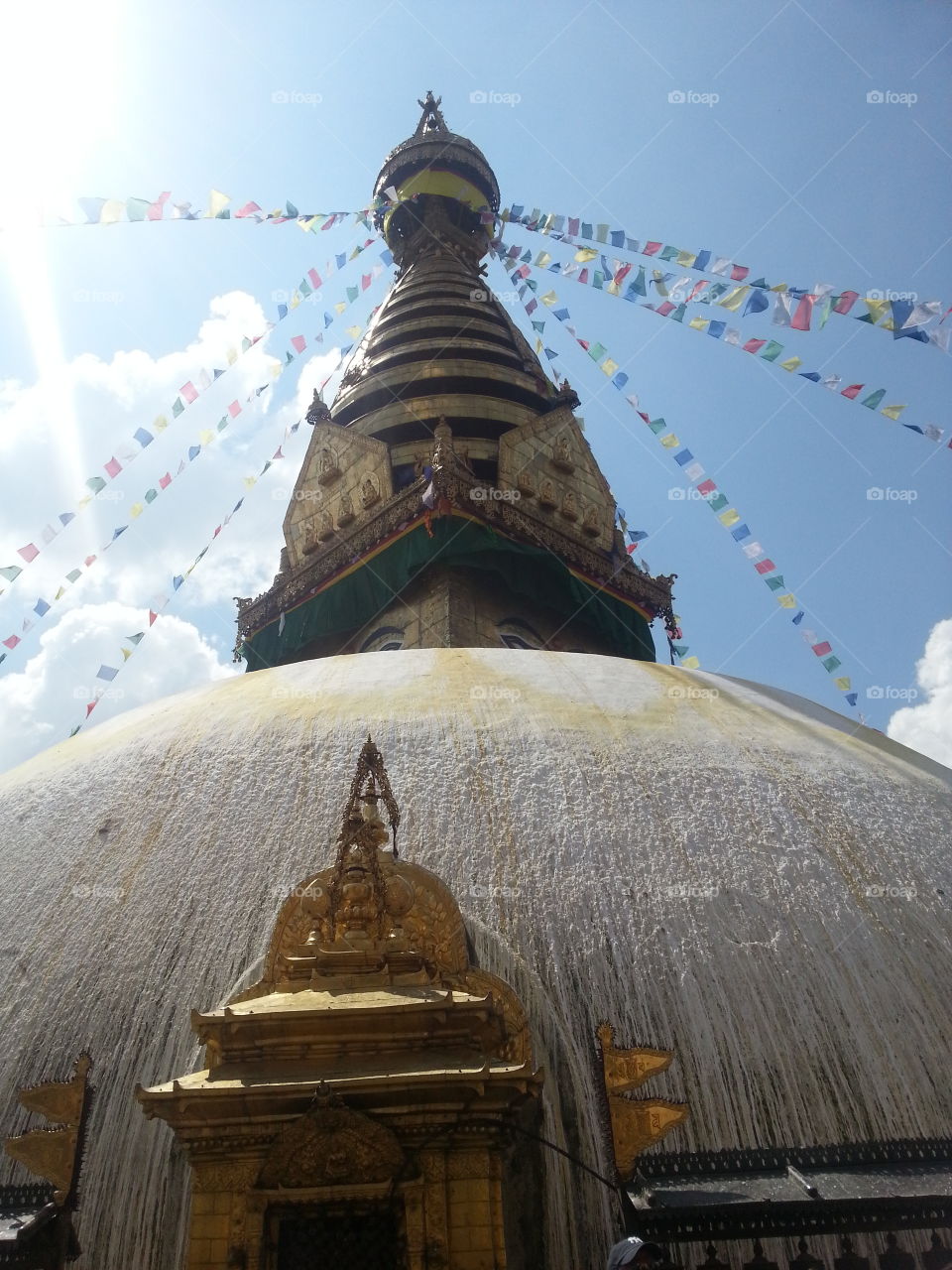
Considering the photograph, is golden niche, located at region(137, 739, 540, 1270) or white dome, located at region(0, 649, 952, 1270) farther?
white dome, located at region(0, 649, 952, 1270)

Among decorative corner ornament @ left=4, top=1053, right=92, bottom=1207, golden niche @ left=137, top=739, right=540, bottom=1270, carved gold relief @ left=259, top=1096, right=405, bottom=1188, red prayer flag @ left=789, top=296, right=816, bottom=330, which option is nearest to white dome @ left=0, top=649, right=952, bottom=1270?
decorative corner ornament @ left=4, top=1053, right=92, bottom=1207

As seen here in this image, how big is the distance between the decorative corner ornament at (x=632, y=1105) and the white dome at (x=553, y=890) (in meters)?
0.07

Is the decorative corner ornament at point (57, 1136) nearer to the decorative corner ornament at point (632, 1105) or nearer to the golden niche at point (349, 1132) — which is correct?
the golden niche at point (349, 1132)

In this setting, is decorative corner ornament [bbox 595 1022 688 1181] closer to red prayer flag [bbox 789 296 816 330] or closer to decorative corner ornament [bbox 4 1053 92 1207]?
decorative corner ornament [bbox 4 1053 92 1207]

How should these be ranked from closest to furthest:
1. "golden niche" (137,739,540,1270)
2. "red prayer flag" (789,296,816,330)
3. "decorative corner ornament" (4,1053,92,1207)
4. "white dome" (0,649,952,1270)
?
1. "golden niche" (137,739,540,1270)
2. "decorative corner ornament" (4,1053,92,1207)
3. "white dome" (0,649,952,1270)
4. "red prayer flag" (789,296,816,330)

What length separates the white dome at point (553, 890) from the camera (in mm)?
3605

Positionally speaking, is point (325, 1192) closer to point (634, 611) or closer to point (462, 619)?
point (462, 619)

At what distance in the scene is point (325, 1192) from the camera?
2779mm

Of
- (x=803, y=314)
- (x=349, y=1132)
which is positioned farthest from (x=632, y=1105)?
(x=803, y=314)

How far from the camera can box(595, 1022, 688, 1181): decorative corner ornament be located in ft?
11.2

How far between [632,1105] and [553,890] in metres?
0.99

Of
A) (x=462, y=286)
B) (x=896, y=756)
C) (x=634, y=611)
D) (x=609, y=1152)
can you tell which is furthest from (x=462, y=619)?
(x=462, y=286)

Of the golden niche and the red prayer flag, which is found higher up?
the red prayer flag

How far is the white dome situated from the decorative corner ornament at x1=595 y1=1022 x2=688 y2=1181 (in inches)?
2.8
